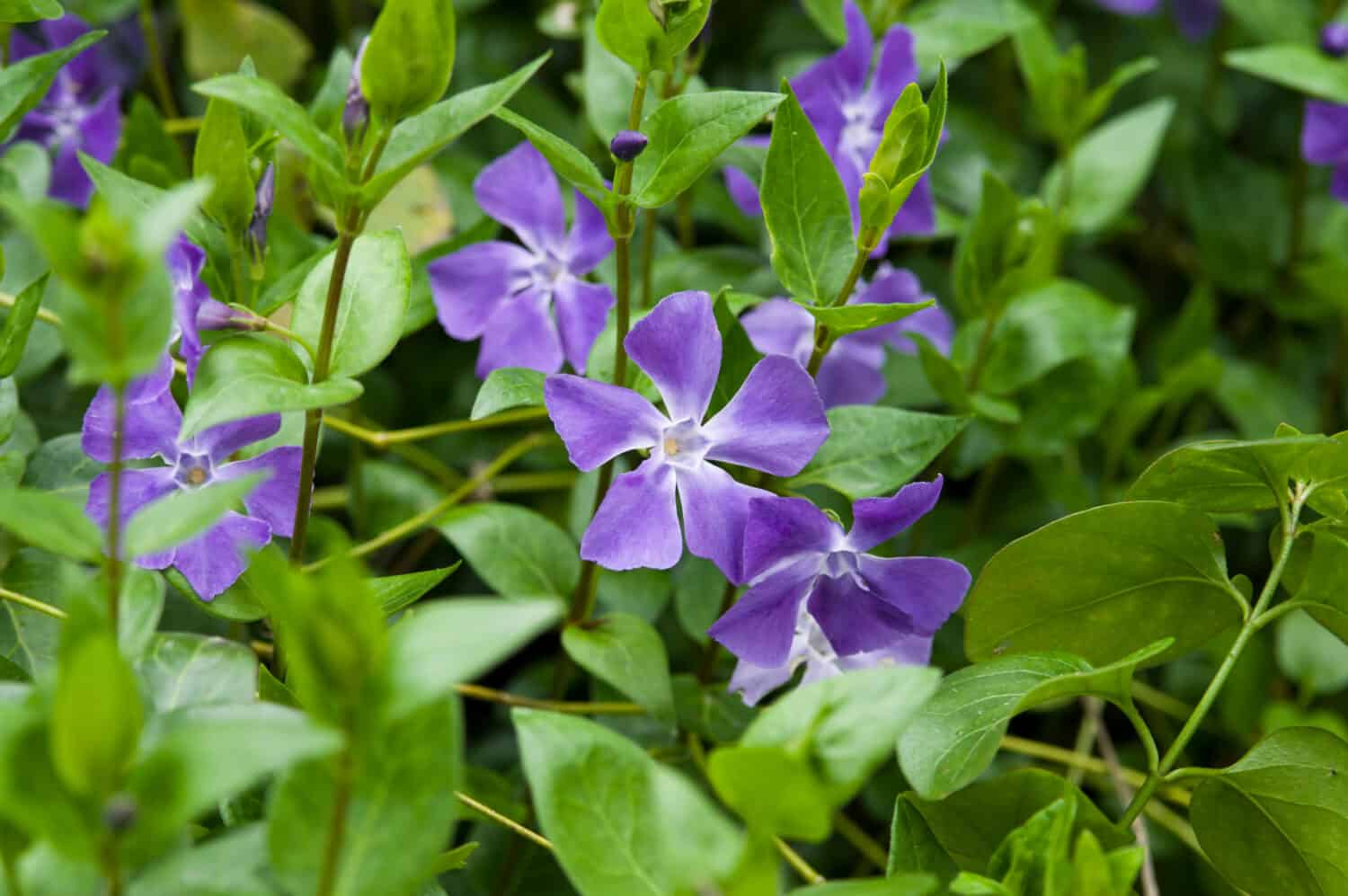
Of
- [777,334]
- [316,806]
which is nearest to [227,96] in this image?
[316,806]

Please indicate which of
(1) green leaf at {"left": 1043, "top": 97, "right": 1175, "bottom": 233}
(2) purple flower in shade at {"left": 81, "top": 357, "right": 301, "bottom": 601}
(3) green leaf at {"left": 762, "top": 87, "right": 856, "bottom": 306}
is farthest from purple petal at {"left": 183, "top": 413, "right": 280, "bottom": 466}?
(1) green leaf at {"left": 1043, "top": 97, "right": 1175, "bottom": 233}

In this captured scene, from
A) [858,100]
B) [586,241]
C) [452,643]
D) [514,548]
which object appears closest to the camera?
[452,643]

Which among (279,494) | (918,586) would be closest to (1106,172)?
(918,586)

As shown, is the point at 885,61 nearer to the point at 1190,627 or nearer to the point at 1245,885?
the point at 1190,627

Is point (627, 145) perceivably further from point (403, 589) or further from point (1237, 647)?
point (1237, 647)

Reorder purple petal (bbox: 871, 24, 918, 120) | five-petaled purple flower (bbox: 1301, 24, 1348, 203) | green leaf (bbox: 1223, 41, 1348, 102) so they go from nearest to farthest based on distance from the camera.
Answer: purple petal (bbox: 871, 24, 918, 120)
green leaf (bbox: 1223, 41, 1348, 102)
five-petaled purple flower (bbox: 1301, 24, 1348, 203)

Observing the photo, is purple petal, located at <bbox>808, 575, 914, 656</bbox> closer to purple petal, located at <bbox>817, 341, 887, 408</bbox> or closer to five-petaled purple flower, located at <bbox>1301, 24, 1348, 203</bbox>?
purple petal, located at <bbox>817, 341, 887, 408</bbox>
